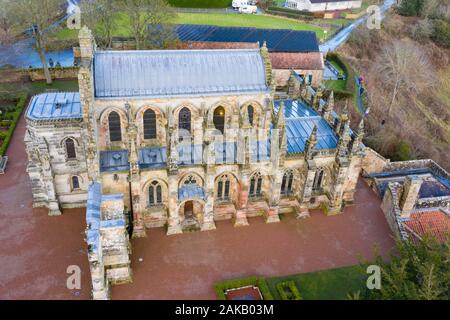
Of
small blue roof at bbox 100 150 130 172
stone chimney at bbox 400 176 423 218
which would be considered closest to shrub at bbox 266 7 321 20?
stone chimney at bbox 400 176 423 218

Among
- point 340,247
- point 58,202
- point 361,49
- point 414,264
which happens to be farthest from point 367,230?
point 361,49

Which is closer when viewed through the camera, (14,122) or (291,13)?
(14,122)

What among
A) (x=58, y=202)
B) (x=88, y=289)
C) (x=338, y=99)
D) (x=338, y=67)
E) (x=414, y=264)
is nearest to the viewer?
(x=414, y=264)

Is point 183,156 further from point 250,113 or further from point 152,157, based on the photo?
point 250,113

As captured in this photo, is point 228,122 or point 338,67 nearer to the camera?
point 228,122

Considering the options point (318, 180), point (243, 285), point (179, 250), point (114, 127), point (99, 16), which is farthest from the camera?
point (99, 16)

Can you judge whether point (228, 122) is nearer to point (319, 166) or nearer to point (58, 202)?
point (319, 166)

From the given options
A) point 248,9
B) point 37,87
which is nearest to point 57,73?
point 37,87

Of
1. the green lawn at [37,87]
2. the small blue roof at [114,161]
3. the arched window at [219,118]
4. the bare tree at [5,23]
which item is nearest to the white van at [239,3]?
the green lawn at [37,87]
